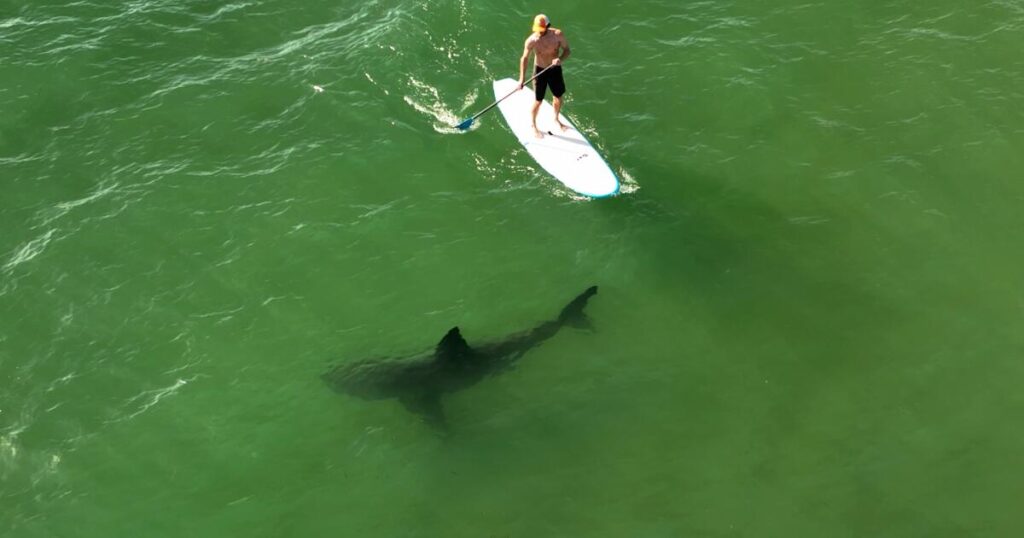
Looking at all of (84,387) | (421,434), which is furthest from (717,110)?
(84,387)

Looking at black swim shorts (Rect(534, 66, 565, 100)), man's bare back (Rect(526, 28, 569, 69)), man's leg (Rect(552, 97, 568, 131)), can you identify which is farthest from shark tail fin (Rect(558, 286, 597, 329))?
man's bare back (Rect(526, 28, 569, 69))

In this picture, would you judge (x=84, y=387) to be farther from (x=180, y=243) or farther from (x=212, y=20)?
(x=212, y=20)

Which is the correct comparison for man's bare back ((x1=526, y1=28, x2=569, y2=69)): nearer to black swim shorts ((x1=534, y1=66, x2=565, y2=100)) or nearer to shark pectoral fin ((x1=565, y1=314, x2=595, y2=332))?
black swim shorts ((x1=534, y1=66, x2=565, y2=100))

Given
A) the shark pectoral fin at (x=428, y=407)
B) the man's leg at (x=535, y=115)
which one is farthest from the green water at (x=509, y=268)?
the man's leg at (x=535, y=115)

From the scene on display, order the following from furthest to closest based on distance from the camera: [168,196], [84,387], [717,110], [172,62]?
[172,62]
[717,110]
[168,196]
[84,387]

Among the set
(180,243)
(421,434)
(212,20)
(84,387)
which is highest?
(212,20)

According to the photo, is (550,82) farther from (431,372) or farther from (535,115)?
(431,372)

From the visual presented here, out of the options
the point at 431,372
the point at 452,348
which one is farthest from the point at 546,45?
the point at 431,372
